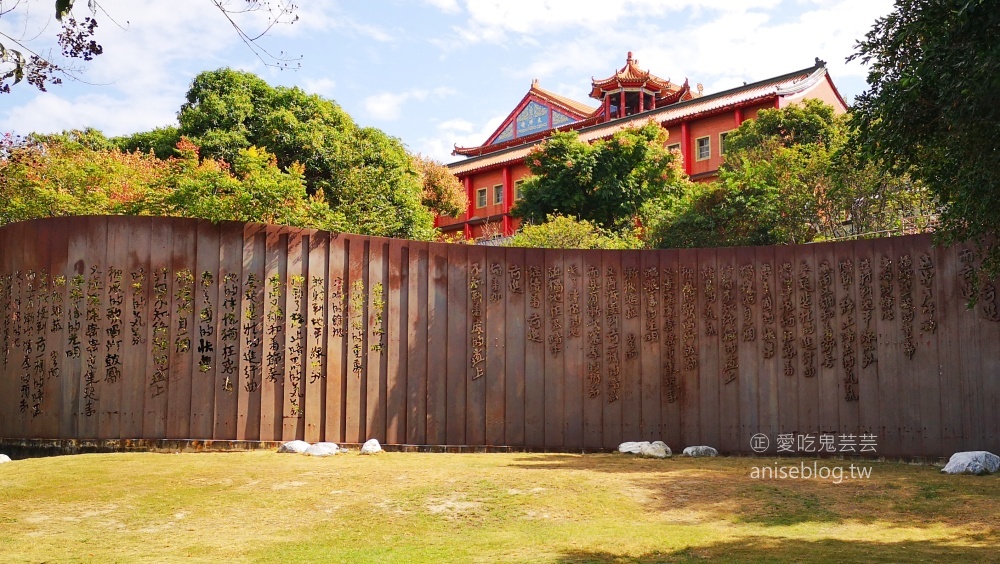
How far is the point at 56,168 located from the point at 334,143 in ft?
15.6

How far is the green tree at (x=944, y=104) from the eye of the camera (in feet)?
15.9

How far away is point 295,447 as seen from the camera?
26.1 feet

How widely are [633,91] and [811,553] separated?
27.7 meters

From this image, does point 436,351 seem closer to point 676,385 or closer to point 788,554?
point 676,385

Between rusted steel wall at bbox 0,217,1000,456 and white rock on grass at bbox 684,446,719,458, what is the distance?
0.69ft

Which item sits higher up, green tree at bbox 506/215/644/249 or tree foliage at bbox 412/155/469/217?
tree foliage at bbox 412/155/469/217

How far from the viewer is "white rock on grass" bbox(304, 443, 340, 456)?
7859 millimetres

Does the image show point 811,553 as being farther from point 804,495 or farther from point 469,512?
point 469,512

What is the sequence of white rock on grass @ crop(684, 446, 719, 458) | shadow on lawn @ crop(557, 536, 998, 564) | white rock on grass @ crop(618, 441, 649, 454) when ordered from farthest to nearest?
white rock on grass @ crop(684, 446, 719, 458)
white rock on grass @ crop(618, 441, 649, 454)
shadow on lawn @ crop(557, 536, 998, 564)

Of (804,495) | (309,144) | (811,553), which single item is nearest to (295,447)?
(804,495)

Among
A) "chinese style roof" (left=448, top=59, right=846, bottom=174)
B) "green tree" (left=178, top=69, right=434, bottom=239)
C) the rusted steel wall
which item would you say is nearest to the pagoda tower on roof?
"chinese style roof" (left=448, top=59, right=846, bottom=174)

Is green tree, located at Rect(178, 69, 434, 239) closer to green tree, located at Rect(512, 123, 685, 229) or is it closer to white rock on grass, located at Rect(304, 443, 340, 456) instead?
green tree, located at Rect(512, 123, 685, 229)

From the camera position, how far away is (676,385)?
8906 millimetres

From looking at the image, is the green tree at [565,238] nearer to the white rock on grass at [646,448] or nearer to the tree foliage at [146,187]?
the tree foliage at [146,187]
